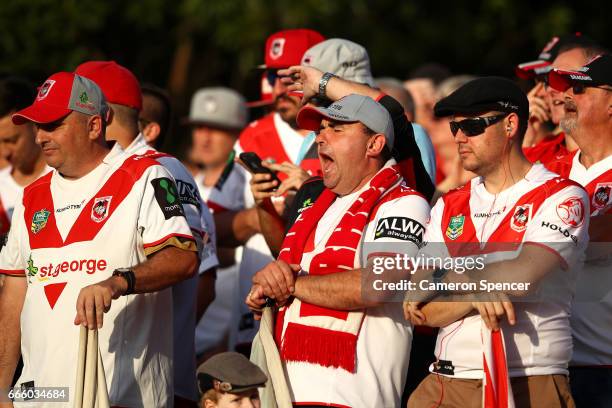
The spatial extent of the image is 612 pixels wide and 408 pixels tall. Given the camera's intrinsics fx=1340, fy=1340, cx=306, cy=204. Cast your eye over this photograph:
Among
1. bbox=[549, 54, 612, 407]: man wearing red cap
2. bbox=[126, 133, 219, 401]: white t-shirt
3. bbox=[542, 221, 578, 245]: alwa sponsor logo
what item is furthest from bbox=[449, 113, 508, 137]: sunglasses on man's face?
bbox=[126, 133, 219, 401]: white t-shirt

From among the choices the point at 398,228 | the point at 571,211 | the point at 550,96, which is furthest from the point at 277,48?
the point at 571,211

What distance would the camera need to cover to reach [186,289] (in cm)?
809

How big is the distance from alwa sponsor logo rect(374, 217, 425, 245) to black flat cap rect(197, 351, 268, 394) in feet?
2.91

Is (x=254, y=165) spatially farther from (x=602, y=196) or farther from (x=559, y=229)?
(x=559, y=229)

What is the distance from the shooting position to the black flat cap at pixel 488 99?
21.2ft

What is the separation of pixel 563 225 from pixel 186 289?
2769mm

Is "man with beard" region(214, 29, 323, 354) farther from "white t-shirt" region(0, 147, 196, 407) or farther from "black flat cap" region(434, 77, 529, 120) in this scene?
"black flat cap" region(434, 77, 529, 120)

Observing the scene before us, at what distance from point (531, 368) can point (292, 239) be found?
139 cm

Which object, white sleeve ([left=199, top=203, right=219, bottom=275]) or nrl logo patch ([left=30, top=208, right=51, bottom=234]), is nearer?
nrl logo patch ([left=30, top=208, right=51, bottom=234])

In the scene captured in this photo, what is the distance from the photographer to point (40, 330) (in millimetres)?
6949

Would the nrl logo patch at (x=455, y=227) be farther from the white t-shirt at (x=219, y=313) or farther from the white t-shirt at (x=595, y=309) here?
the white t-shirt at (x=219, y=313)

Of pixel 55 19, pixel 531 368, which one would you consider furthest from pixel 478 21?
pixel 531 368

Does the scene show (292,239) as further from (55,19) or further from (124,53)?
(124,53)

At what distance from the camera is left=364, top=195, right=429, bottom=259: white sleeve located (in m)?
6.52
